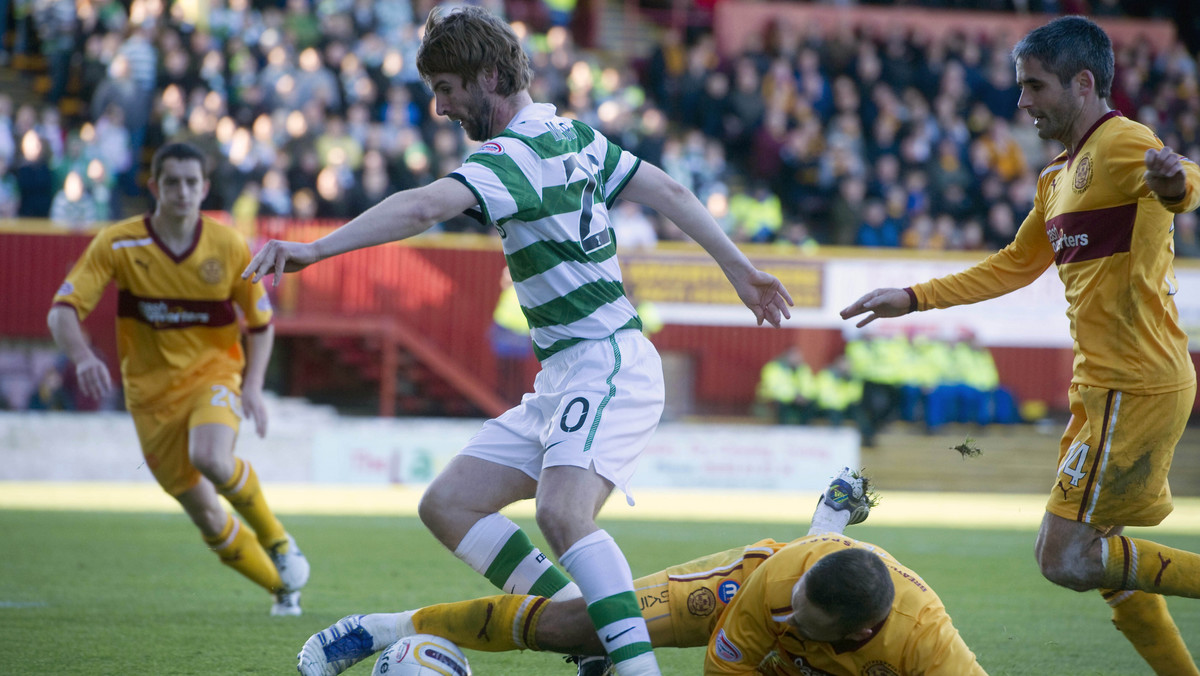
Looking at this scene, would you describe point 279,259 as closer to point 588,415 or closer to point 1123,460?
point 588,415

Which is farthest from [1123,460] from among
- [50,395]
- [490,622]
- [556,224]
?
[50,395]

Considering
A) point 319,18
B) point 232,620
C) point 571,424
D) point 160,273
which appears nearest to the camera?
point 571,424

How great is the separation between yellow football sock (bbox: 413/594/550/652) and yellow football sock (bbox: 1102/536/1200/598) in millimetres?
1947

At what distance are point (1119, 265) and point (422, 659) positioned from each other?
2.69 meters

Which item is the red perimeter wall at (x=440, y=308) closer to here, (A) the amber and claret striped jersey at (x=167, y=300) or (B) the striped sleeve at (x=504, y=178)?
(A) the amber and claret striped jersey at (x=167, y=300)

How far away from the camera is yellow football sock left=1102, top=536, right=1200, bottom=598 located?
4.11 m

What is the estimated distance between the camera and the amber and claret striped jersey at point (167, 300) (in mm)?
6398

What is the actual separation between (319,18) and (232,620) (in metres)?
14.4

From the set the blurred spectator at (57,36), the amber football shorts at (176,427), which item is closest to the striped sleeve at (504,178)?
the amber football shorts at (176,427)

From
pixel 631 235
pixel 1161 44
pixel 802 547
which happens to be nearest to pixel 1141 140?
pixel 802 547

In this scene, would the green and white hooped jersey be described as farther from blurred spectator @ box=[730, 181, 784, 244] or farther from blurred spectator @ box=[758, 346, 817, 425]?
blurred spectator @ box=[730, 181, 784, 244]

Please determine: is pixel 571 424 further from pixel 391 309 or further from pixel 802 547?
pixel 391 309

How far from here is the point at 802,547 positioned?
388cm

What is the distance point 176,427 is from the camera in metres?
6.34
